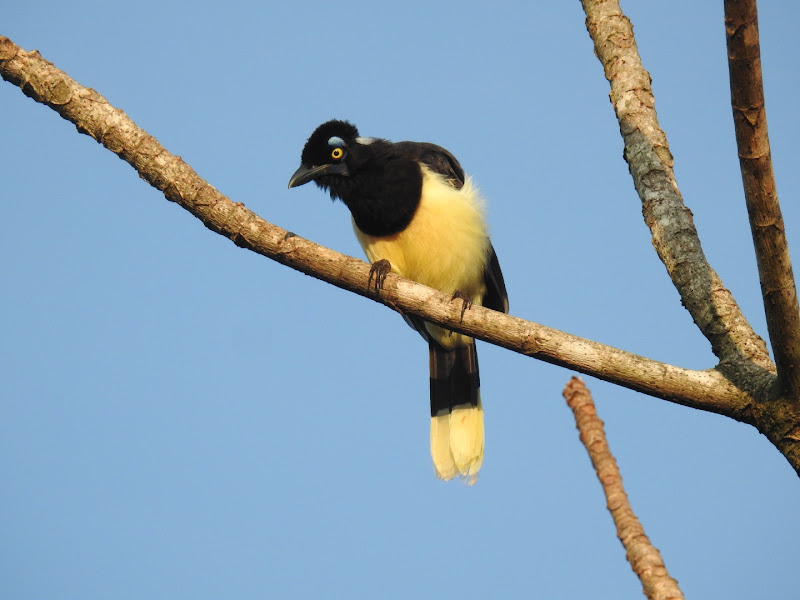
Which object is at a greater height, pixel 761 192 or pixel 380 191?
pixel 380 191

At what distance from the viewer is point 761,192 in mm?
2855

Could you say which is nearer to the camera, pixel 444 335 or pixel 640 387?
pixel 640 387

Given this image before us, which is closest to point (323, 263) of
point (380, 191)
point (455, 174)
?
point (380, 191)

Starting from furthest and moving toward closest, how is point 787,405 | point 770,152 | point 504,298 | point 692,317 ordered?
1. point 504,298
2. point 692,317
3. point 787,405
4. point 770,152

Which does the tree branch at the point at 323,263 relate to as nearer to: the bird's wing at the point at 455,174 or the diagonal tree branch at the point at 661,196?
the diagonal tree branch at the point at 661,196

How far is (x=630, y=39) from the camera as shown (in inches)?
199

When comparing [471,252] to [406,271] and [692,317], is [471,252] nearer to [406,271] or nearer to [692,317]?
[406,271]

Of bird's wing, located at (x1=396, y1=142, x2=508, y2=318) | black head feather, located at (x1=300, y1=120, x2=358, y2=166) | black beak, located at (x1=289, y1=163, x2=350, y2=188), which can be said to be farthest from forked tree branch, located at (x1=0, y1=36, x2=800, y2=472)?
bird's wing, located at (x1=396, y1=142, x2=508, y2=318)

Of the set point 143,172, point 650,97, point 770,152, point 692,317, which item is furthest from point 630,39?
point 143,172

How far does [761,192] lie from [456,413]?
13.7 feet

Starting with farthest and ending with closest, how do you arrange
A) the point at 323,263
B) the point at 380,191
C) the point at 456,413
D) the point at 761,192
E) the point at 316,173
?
1. the point at 456,413
2. the point at 316,173
3. the point at 380,191
4. the point at 323,263
5. the point at 761,192

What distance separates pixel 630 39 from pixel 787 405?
2.78 meters

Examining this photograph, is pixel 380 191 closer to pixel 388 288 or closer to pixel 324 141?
pixel 324 141

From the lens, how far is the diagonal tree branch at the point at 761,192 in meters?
2.64
